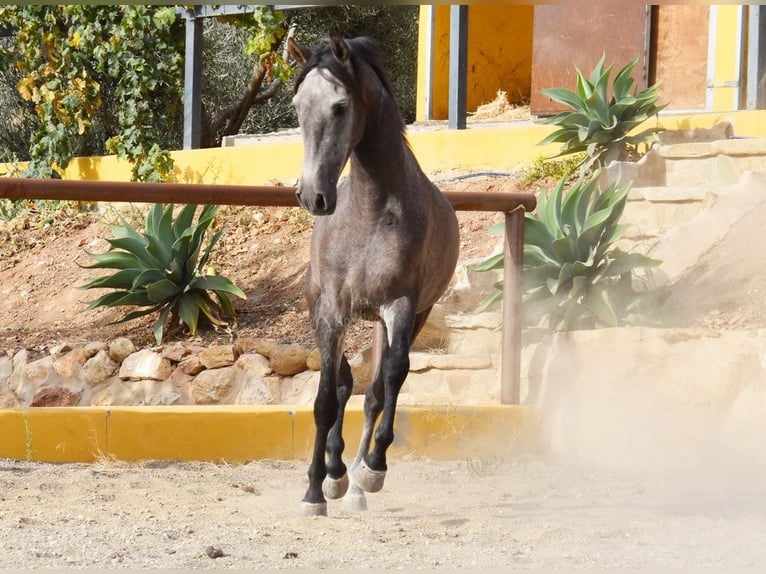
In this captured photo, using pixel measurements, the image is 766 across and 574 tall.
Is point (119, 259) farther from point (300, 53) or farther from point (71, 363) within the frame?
point (300, 53)

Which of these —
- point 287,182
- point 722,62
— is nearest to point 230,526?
point 287,182

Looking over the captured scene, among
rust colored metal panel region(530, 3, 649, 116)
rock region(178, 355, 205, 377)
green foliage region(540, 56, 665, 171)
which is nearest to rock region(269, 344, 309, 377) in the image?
rock region(178, 355, 205, 377)

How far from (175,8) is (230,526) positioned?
1027 centimetres

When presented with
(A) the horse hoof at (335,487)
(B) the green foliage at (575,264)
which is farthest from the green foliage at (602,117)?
(A) the horse hoof at (335,487)

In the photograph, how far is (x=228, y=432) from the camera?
5.71 m

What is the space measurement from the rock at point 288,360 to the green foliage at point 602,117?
3.01 m

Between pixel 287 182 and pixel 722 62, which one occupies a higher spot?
pixel 722 62

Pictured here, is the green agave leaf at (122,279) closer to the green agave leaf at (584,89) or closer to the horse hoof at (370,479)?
the green agave leaf at (584,89)

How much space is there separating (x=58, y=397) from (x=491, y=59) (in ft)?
28.4

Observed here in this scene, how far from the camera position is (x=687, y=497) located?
4941 mm

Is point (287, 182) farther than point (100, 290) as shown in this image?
Yes

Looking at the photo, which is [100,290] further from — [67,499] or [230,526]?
[230,526]

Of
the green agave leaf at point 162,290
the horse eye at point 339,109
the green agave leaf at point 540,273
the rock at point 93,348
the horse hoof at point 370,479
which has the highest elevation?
the horse eye at point 339,109

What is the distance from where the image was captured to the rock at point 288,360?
23.8ft
